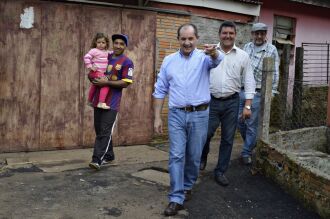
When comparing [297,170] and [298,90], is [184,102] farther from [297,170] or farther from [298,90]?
[298,90]

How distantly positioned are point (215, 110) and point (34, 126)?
9.82 ft

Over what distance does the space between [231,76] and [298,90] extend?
4.93 m

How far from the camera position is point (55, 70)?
6922 mm

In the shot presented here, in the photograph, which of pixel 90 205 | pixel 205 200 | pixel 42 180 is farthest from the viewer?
pixel 42 180

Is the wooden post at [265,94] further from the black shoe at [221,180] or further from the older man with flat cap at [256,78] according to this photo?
the black shoe at [221,180]

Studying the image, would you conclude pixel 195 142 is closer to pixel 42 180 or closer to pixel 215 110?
pixel 215 110

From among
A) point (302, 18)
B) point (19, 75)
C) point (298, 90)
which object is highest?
point (302, 18)

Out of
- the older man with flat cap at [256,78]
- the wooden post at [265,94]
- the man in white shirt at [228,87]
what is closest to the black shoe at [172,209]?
the man in white shirt at [228,87]

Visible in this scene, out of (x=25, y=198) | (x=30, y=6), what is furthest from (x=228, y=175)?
(x=30, y=6)

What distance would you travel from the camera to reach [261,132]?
19.7 feet

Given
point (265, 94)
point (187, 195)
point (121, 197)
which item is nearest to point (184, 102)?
point (187, 195)

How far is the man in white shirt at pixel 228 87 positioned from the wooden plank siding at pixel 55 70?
2.35 metres

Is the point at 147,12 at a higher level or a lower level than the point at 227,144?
higher

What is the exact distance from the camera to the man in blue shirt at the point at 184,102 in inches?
179
